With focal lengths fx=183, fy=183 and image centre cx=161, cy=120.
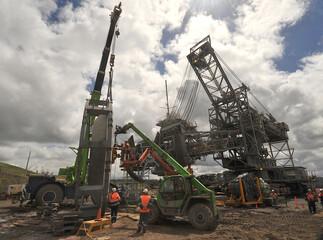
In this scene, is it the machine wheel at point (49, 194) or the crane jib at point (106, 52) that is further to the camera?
the crane jib at point (106, 52)

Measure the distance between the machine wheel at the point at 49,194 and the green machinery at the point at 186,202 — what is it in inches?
292

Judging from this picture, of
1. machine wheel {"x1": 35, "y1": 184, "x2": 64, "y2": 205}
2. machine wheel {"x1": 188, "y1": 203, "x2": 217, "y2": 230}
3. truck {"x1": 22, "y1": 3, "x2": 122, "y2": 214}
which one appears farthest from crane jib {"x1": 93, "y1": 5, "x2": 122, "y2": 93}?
machine wheel {"x1": 188, "y1": 203, "x2": 217, "y2": 230}

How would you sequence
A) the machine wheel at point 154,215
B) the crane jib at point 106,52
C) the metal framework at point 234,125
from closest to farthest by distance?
1. the machine wheel at point 154,215
2. the crane jib at point 106,52
3. the metal framework at point 234,125

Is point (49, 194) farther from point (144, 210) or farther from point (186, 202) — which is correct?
point (186, 202)

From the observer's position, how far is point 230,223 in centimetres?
850

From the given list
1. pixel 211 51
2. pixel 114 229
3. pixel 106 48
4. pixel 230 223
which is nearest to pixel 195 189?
pixel 230 223

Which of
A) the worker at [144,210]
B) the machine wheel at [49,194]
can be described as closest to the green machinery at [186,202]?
the worker at [144,210]

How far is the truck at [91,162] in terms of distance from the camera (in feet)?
24.2

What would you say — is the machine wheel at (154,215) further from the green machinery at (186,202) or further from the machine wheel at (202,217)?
the machine wheel at (202,217)

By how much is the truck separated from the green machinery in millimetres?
2643

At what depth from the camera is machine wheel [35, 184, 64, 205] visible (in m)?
11.8

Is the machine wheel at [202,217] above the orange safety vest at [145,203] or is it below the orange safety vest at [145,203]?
below

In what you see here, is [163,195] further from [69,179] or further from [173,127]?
[173,127]

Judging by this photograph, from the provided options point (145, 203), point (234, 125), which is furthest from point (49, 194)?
point (234, 125)
